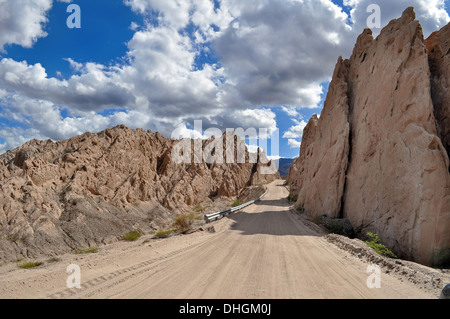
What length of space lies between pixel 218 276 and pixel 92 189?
121 ft

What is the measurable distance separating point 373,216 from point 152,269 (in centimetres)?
1190

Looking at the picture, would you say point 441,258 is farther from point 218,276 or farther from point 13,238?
point 13,238

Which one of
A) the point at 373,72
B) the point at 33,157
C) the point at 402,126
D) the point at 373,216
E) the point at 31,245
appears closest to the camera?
the point at 402,126

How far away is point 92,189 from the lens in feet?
126

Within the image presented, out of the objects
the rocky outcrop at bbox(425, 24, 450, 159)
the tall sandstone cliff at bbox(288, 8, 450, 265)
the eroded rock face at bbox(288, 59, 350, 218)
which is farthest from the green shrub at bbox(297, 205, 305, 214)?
the rocky outcrop at bbox(425, 24, 450, 159)

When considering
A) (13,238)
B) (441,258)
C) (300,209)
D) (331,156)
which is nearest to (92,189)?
Answer: (13,238)

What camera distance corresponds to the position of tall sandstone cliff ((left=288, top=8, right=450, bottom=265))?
35.8ft

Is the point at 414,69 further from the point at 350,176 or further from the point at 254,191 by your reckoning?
the point at 254,191

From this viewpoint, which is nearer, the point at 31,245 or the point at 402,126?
the point at 402,126

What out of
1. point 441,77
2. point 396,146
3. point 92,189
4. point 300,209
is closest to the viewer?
point 396,146

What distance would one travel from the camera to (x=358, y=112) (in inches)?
734

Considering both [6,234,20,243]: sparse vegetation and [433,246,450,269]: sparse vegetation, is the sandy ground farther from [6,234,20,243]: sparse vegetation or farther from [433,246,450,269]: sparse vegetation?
[6,234,20,243]: sparse vegetation

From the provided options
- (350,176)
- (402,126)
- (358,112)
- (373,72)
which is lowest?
(350,176)
